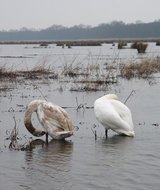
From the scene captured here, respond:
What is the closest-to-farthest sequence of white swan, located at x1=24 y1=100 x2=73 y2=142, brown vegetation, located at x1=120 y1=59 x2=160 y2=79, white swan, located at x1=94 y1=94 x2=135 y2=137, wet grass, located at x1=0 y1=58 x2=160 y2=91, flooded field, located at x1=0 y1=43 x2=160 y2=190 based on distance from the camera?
flooded field, located at x1=0 y1=43 x2=160 y2=190
white swan, located at x1=24 y1=100 x2=73 y2=142
white swan, located at x1=94 y1=94 x2=135 y2=137
wet grass, located at x1=0 y1=58 x2=160 y2=91
brown vegetation, located at x1=120 y1=59 x2=160 y2=79

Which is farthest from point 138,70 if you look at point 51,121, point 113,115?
point 51,121

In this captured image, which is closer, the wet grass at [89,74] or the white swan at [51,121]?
the white swan at [51,121]

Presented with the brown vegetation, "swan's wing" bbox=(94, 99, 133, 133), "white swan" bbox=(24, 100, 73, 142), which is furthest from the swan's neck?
the brown vegetation

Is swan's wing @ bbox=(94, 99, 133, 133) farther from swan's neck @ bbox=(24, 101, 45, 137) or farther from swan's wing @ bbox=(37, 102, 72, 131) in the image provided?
swan's neck @ bbox=(24, 101, 45, 137)

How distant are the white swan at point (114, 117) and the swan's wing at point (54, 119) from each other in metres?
0.76

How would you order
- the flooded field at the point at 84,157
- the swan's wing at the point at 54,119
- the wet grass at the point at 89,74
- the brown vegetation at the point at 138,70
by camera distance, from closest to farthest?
the flooded field at the point at 84,157 → the swan's wing at the point at 54,119 → the wet grass at the point at 89,74 → the brown vegetation at the point at 138,70

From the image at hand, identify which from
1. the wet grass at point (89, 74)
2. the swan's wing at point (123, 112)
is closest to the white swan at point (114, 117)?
the swan's wing at point (123, 112)

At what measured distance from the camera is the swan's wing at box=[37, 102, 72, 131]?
11.5 m

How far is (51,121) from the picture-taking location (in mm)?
11594

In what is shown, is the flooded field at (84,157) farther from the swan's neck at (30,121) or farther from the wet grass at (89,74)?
the wet grass at (89,74)

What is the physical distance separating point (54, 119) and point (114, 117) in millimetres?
1261

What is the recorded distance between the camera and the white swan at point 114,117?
1168 centimetres

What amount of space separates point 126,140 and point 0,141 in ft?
8.46

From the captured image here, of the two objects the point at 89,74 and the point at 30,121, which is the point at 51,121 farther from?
the point at 89,74
